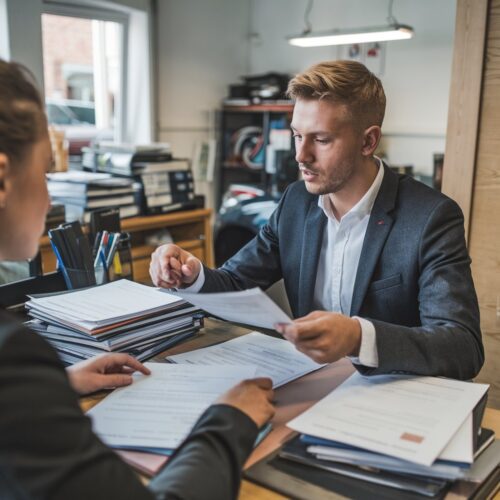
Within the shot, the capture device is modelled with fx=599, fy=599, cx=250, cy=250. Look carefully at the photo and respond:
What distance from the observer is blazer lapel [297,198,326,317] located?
163 centimetres

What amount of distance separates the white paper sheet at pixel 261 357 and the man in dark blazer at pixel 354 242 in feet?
0.55

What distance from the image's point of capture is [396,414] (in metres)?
0.90

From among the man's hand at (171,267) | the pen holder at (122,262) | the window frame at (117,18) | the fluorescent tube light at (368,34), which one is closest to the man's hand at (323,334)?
the man's hand at (171,267)

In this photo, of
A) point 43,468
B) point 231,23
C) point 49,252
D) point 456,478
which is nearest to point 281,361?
point 456,478

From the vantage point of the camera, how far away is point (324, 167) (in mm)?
1529

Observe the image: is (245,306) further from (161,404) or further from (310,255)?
(310,255)

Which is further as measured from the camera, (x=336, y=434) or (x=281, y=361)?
(x=281, y=361)

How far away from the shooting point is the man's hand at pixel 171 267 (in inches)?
57.2

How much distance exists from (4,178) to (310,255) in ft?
3.49

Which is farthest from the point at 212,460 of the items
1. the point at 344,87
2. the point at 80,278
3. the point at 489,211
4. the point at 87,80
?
the point at 87,80

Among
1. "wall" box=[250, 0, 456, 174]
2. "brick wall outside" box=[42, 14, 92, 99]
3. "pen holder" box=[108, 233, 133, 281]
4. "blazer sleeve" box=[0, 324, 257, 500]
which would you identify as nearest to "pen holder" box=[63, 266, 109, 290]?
"pen holder" box=[108, 233, 133, 281]

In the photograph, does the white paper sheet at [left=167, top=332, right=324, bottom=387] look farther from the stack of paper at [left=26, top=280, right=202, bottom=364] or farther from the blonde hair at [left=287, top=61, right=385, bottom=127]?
the blonde hair at [left=287, top=61, right=385, bottom=127]

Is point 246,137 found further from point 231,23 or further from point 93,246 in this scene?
point 93,246

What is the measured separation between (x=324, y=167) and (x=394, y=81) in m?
3.65
